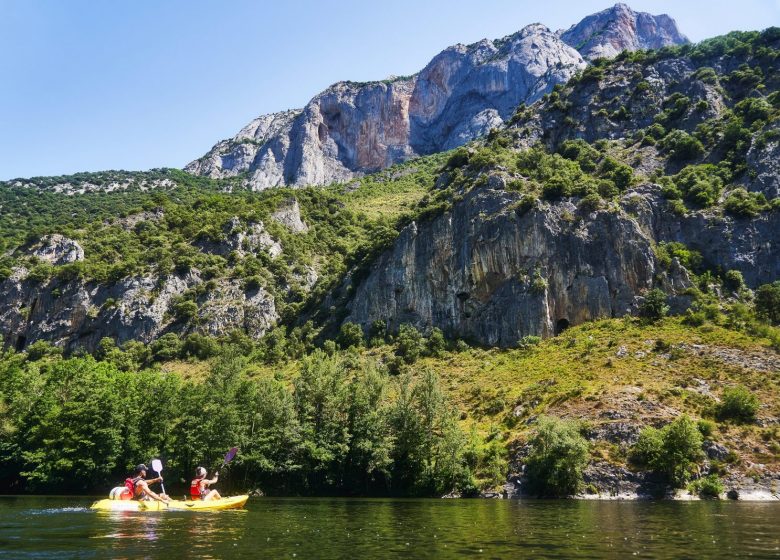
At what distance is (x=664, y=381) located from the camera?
2448 inches

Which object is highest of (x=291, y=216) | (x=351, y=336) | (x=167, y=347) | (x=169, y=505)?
(x=291, y=216)

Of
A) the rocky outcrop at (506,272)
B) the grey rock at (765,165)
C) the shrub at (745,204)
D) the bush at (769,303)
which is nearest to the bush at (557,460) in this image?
the rocky outcrop at (506,272)

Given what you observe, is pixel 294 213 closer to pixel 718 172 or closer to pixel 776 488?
pixel 718 172

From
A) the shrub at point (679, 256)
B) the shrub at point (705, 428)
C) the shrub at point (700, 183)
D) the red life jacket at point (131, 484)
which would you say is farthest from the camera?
the shrub at point (700, 183)

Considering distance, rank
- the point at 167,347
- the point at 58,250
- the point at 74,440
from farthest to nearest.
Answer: the point at 58,250 → the point at 167,347 → the point at 74,440

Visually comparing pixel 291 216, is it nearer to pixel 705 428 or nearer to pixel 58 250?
pixel 58 250

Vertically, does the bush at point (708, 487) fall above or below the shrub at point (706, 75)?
below

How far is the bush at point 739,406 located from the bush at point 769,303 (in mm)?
25707

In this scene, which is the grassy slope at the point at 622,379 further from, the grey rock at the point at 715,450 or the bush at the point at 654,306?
the bush at the point at 654,306

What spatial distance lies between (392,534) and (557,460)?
31047 mm

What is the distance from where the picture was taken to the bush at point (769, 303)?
76125 millimetres

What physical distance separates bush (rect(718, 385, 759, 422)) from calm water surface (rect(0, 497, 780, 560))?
22624mm

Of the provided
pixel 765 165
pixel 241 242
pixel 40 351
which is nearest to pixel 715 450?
pixel 765 165

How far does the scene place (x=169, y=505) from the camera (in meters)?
33.8
